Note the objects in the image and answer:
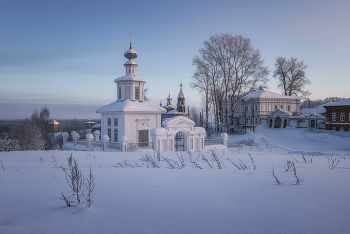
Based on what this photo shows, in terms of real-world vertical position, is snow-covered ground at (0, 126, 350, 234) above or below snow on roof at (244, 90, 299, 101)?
below

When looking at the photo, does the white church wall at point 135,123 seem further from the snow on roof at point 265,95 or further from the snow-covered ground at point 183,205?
the snow on roof at point 265,95

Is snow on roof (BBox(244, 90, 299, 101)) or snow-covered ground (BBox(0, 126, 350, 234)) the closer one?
snow-covered ground (BBox(0, 126, 350, 234))

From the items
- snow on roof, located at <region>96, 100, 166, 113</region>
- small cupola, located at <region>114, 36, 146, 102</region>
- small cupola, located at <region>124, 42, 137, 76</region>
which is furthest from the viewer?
small cupola, located at <region>124, 42, 137, 76</region>

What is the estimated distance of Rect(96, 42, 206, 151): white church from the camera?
15852mm

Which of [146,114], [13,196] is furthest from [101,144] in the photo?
[13,196]

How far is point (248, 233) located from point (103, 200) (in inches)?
72.6

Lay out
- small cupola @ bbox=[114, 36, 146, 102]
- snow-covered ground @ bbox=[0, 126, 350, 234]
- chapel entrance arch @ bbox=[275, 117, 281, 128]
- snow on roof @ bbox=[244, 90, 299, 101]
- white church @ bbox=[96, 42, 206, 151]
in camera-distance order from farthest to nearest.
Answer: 1. snow on roof @ bbox=[244, 90, 299, 101]
2. chapel entrance arch @ bbox=[275, 117, 281, 128]
3. small cupola @ bbox=[114, 36, 146, 102]
4. white church @ bbox=[96, 42, 206, 151]
5. snow-covered ground @ bbox=[0, 126, 350, 234]

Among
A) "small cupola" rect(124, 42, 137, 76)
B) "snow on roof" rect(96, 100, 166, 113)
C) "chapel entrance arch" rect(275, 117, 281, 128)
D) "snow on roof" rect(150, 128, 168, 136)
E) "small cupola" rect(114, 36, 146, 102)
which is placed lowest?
"snow on roof" rect(150, 128, 168, 136)

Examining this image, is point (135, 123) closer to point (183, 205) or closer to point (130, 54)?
point (130, 54)

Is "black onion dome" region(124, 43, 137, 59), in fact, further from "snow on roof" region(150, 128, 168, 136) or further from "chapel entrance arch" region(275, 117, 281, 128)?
"chapel entrance arch" region(275, 117, 281, 128)

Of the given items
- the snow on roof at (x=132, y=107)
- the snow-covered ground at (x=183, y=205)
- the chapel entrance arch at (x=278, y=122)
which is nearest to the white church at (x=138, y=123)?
the snow on roof at (x=132, y=107)

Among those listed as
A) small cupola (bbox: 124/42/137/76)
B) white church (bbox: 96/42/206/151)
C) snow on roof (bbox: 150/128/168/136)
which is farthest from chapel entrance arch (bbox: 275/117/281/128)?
snow on roof (bbox: 150/128/168/136)

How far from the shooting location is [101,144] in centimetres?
1928

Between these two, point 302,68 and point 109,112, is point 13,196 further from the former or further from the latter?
point 302,68
